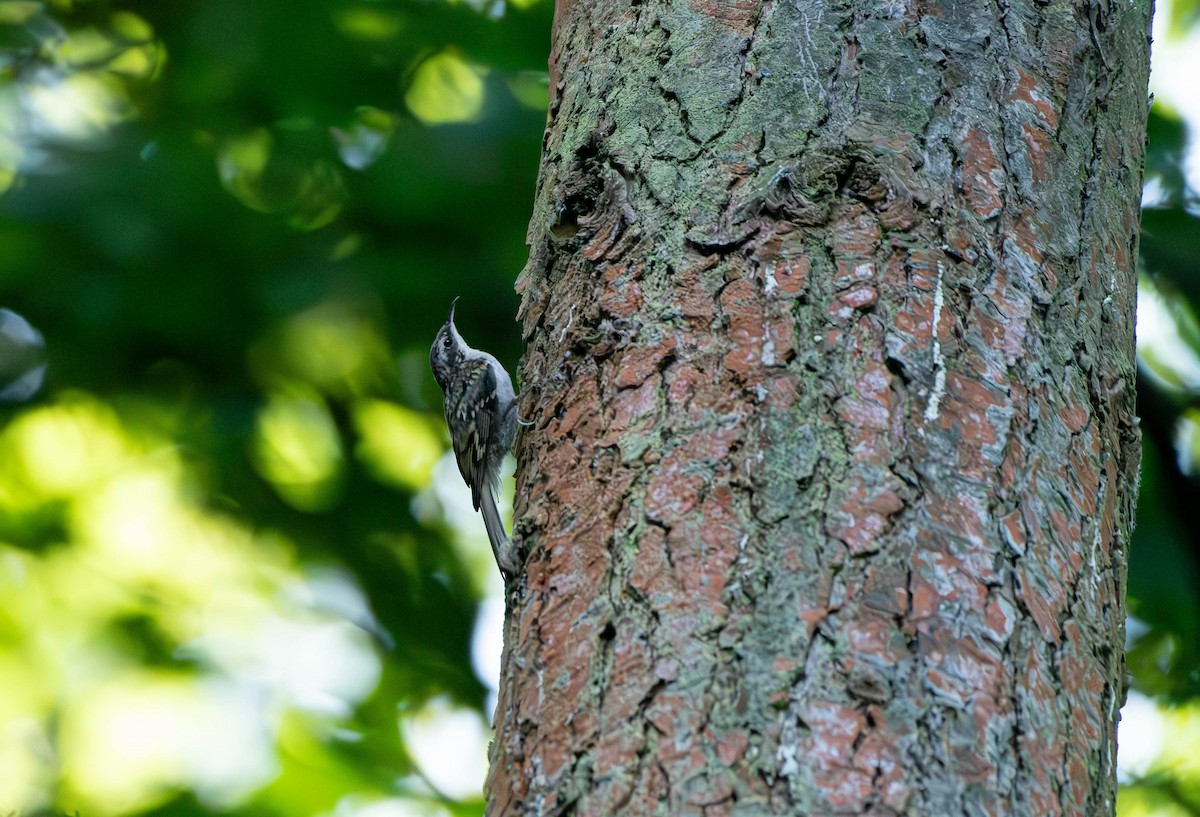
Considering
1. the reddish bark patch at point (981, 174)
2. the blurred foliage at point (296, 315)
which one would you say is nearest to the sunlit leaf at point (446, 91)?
the blurred foliage at point (296, 315)

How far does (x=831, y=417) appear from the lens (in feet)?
4.69

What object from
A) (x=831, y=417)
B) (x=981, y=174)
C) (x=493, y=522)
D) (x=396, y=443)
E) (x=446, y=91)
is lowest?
(x=831, y=417)

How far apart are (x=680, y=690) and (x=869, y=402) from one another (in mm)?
416

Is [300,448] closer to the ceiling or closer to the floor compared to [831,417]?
closer to the ceiling

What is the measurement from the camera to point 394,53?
3.53 meters

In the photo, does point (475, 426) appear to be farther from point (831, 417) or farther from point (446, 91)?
point (831, 417)

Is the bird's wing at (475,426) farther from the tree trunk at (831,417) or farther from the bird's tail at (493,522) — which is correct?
the tree trunk at (831,417)

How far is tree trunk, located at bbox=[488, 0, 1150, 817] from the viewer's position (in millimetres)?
1242

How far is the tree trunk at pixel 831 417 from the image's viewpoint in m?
1.24

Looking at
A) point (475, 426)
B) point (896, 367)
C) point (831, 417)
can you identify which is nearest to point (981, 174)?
point (896, 367)

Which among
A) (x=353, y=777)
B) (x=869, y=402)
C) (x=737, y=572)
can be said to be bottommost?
(x=737, y=572)

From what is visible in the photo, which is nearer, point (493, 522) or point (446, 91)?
point (446, 91)

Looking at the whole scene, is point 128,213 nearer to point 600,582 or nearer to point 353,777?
point 353,777

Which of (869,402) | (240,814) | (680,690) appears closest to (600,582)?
(680,690)
